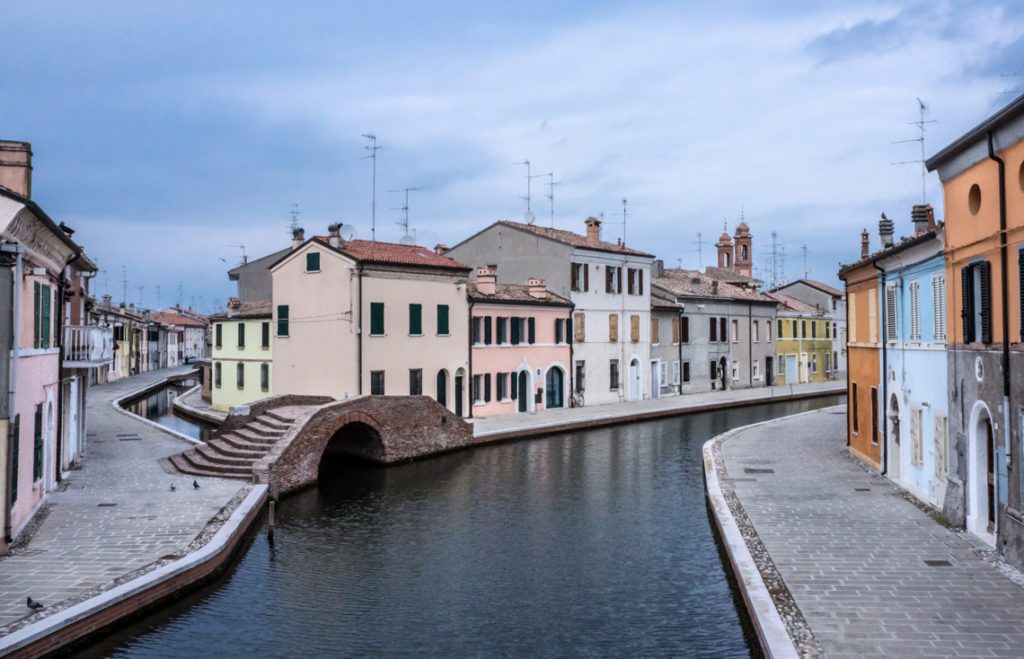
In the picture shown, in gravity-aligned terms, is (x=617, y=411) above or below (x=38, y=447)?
below

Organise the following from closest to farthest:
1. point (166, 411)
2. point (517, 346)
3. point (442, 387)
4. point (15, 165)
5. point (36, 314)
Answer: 1. point (36, 314)
2. point (15, 165)
3. point (442, 387)
4. point (517, 346)
5. point (166, 411)

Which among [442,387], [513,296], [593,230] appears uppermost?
[593,230]

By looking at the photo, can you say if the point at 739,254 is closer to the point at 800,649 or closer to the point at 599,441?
the point at 599,441

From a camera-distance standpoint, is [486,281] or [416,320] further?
[486,281]

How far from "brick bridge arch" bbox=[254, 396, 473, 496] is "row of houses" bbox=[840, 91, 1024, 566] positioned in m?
15.0

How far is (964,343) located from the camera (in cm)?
1589

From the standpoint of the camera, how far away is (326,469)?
28.4m

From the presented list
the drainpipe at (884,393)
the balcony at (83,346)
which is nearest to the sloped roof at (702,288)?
the drainpipe at (884,393)

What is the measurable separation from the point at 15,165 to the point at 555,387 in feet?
97.9

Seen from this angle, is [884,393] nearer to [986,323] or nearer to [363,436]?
[986,323]

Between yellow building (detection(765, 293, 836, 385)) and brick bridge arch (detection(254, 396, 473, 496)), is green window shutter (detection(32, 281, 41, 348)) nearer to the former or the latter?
brick bridge arch (detection(254, 396, 473, 496))

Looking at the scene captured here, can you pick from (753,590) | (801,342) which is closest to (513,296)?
(753,590)

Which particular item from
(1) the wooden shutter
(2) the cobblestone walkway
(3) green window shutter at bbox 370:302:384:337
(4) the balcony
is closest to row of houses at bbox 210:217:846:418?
(3) green window shutter at bbox 370:302:384:337

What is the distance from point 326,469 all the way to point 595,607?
52.5 ft
